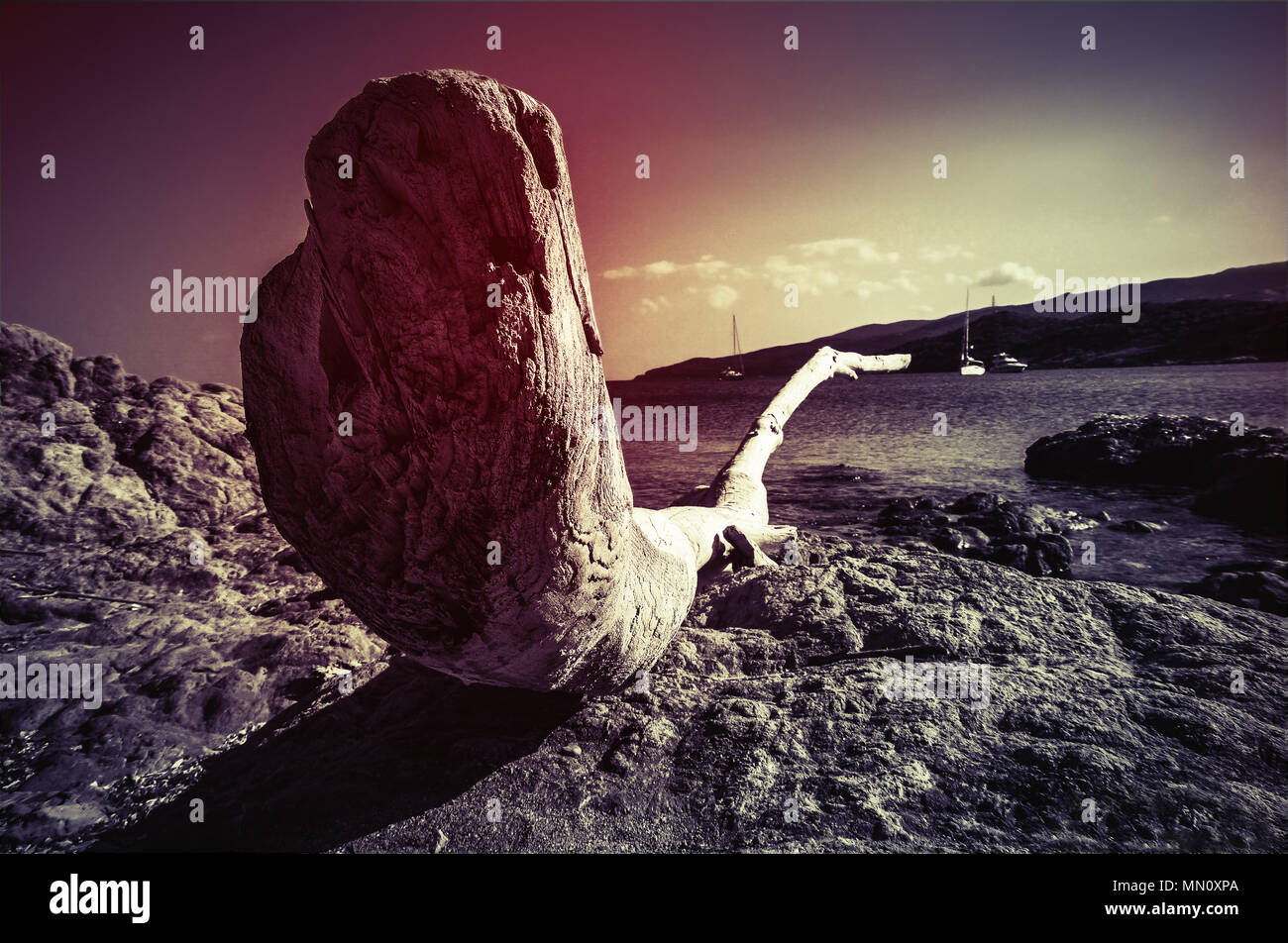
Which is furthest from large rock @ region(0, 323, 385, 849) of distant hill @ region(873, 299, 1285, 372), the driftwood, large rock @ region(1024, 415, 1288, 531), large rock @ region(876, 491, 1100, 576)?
distant hill @ region(873, 299, 1285, 372)

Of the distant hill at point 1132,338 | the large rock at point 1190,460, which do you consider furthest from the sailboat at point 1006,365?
the large rock at point 1190,460

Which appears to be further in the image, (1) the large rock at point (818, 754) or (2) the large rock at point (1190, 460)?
(2) the large rock at point (1190, 460)

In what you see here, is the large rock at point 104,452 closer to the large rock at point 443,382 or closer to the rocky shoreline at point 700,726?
the rocky shoreline at point 700,726

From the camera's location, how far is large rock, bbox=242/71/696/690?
1328 mm

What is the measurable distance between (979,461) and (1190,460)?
4205 mm

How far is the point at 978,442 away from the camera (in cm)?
1625

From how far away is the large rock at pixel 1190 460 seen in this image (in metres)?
6.90

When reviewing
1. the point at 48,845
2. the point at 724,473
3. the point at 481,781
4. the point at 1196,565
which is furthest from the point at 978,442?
the point at 48,845

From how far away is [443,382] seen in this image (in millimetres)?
1386

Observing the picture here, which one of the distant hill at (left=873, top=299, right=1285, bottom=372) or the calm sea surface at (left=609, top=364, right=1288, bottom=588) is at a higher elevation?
the distant hill at (left=873, top=299, right=1285, bottom=372)

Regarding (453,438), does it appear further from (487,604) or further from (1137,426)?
(1137,426)

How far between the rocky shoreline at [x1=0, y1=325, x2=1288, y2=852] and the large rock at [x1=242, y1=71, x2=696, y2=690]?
598 millimetres

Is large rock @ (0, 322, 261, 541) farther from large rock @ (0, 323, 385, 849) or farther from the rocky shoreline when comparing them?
the rocky shoreline

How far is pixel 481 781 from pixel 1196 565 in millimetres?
6696
